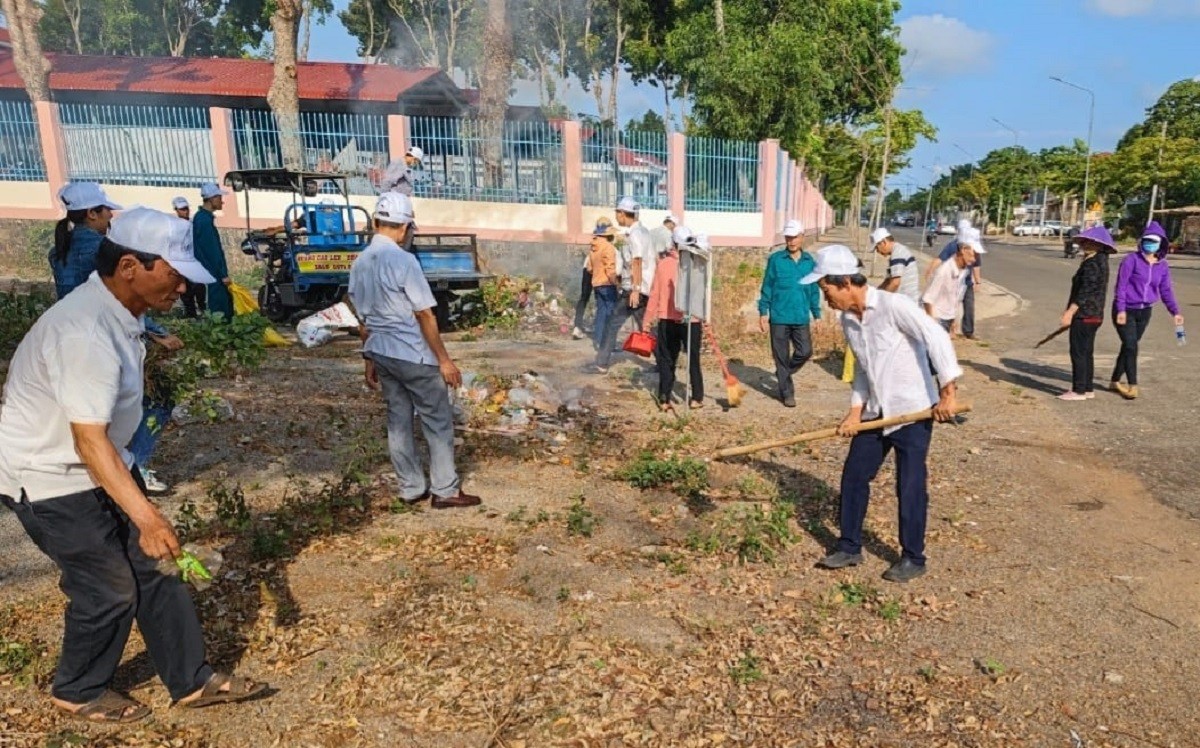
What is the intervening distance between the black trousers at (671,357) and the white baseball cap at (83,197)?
4.12 meters

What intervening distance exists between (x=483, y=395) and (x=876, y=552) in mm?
3587

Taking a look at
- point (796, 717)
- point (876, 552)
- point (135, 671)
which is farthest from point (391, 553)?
point (876, 552)

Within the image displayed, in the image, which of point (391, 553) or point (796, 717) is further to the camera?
point (391, 553)

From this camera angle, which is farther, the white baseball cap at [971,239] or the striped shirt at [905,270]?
the white baseball cap at [971,239]

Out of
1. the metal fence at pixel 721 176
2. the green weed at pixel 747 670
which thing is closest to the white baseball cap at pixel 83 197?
the green weed at pixel 747 670

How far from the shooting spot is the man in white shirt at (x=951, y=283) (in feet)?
26.2

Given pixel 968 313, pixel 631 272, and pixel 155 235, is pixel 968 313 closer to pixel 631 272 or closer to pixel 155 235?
pixel 631 272

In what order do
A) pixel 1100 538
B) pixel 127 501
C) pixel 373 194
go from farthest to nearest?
pixel 373 194 < pixel 1100 538 < pixel 127 501

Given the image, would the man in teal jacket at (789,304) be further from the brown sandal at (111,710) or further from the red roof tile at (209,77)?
the red roof tile at (209,77)

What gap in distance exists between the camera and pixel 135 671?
3.07 meters

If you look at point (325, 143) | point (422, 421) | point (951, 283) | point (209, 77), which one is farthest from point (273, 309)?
point (209, 77)

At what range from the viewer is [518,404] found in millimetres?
6605

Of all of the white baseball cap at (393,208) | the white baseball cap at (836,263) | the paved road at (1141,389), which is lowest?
the paved road at (1141,389)

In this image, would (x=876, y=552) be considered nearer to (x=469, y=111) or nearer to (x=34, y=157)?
(x=34, y=157)
